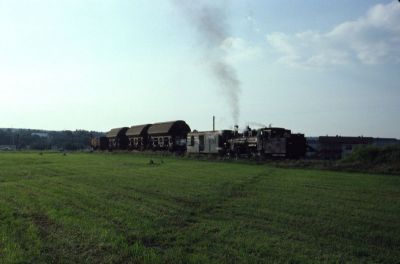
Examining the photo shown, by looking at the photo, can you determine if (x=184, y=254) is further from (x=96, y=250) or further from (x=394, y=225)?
(x=394, y=225)


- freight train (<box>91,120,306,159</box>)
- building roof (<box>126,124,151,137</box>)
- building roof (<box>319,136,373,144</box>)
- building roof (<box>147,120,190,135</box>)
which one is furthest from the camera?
building roof (<box>319,136,373,144</box>)

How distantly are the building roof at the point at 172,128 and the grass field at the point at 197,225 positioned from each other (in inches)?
1777

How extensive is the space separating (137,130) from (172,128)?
1402cm

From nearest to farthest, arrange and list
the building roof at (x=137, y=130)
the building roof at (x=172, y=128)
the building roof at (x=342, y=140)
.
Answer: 1. the building roof at (x=172, y=128)
2. the building roof at (x=137, y=130)
3. the building roof at (x=342, y=140)

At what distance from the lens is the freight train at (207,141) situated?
3797 cm

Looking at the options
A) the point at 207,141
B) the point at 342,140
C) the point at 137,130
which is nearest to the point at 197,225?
the point at 207,141

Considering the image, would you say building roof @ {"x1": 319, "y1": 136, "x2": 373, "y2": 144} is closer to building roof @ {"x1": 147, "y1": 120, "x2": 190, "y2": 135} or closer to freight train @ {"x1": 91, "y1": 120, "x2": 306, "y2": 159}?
building roof @ {"x1": 147, "y1": 120, "x2": 190, "y2": 135}

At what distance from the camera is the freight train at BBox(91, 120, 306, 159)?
38.0 meters

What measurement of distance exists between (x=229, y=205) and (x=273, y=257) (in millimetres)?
5909

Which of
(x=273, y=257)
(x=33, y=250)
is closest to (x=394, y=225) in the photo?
(x=273, y=257)

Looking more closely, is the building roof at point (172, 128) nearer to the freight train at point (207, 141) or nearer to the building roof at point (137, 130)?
the freight train at point (207, 141)

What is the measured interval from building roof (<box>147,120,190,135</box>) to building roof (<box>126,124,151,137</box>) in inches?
171

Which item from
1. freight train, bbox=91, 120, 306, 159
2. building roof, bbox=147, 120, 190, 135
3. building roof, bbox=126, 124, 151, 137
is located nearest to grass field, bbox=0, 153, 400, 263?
freight train, bbox=91, 120, 306, 159

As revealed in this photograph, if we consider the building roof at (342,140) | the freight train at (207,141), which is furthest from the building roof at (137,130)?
the building roof at (342,140)
